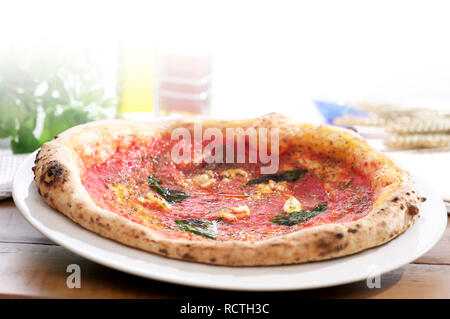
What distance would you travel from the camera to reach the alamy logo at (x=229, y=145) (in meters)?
2.39

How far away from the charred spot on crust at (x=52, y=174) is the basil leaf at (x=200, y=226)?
38 centimetres

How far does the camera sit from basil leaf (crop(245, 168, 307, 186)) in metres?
2.22

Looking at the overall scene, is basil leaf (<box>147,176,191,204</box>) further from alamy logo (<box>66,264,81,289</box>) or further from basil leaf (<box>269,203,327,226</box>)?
alamy logo (<box>66,264,81,289</box>)

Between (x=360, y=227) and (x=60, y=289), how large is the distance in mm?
797

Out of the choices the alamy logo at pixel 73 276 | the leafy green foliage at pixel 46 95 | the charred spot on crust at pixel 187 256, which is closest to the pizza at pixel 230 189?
the charred spot on crust at pixel 187 256

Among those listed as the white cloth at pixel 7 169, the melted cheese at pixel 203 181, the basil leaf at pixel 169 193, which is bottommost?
the white cloth at pixel 7 169

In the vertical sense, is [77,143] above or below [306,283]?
above

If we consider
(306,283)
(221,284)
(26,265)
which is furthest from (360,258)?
(26,265)

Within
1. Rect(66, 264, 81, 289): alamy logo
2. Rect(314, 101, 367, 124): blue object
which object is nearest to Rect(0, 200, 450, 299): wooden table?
Rect(66, 264, 81, 289): alamy logo

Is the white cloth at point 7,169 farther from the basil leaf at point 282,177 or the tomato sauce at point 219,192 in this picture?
the basil leaf at point 282,177

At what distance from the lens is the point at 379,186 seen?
1.97 m

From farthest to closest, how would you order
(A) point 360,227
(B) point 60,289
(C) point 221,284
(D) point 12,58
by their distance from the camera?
(D) point 12,58 < (A) point 360,227 < (B) point 60,289 < (C) point 221,284

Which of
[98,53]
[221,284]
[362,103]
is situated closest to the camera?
[221,284]
